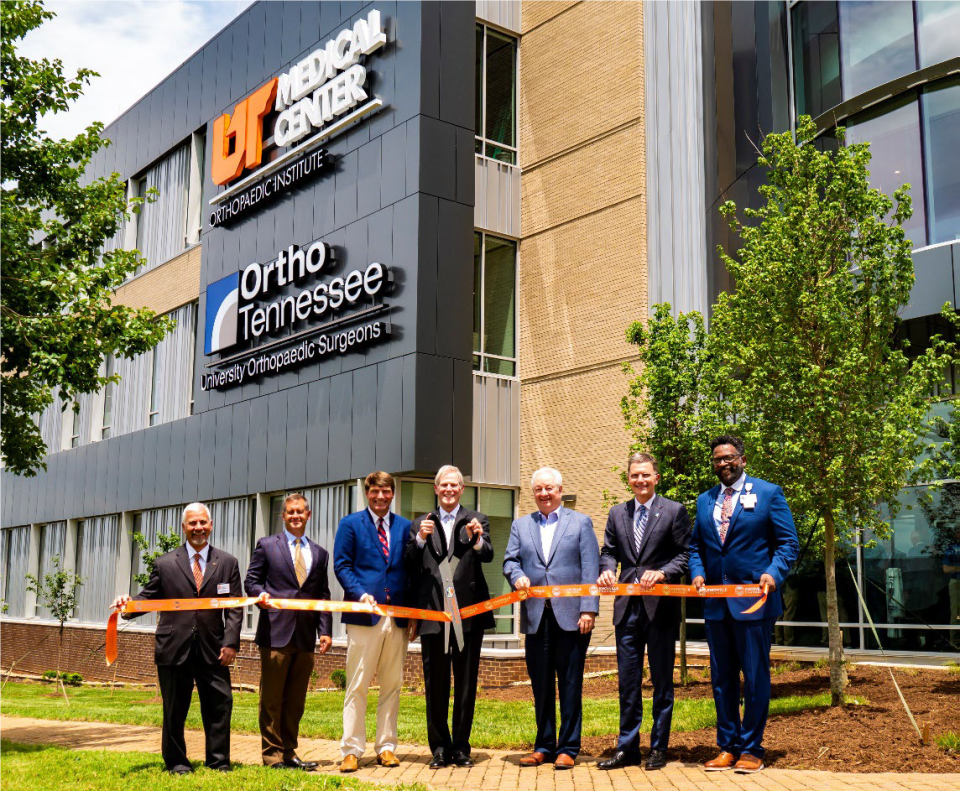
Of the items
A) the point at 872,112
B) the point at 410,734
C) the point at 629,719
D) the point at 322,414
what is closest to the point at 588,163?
the point at 872,112

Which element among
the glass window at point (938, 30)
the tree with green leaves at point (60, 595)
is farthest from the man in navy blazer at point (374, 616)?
the tree with green leaves at point (60, 595)

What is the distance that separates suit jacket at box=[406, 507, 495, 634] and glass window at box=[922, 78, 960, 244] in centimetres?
1010

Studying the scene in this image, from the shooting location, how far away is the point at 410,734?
1084 centimetres

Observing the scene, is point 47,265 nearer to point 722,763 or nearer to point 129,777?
point 129,777

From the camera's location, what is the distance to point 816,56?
17.5 meters

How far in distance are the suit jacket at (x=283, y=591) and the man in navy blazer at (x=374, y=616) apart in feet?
0.98

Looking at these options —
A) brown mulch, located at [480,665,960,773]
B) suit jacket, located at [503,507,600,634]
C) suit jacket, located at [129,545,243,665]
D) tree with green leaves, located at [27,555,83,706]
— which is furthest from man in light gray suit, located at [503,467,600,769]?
tree with green leaves, located at [27,555,83,706]

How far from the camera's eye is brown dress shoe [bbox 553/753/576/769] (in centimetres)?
793

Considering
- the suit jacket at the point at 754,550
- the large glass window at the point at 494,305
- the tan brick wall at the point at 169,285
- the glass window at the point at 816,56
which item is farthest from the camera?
the tan brick wall at the point at 169,285

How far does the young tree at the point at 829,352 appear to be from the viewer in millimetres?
10734

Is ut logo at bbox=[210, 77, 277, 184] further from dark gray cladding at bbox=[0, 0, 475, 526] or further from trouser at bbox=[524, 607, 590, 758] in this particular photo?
trouser at bbox=[524, 607, 590, 758]

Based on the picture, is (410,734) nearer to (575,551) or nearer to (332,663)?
(575,551)

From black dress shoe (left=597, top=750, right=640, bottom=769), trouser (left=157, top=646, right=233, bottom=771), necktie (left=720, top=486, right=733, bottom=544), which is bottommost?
black dress shoe (left=597, top=750, right=640, bottom=769)

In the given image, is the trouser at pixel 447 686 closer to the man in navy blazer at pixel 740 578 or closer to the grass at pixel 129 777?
the grass at pixel 129 777
